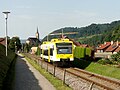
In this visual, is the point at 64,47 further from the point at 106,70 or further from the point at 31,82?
the point at 31,82

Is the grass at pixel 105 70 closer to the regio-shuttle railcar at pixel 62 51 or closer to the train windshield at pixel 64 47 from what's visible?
the regio-shuttle railcar at pixel 62 51

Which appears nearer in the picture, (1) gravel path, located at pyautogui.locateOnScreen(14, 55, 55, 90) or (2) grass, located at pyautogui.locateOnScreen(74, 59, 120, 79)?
(1) gravel path, located at pyautogui.locateOnScreen(14, 55, 55, 90)

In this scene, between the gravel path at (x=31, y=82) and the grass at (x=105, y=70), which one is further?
the grass at (x=105, y=70)

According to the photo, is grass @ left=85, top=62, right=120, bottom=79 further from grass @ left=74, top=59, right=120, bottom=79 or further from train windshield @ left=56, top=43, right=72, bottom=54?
train windshield @ left=56, top=43, right=72, bottom=54

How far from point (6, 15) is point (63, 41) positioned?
7.02 m

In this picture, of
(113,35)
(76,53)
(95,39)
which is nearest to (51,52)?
(76,53)

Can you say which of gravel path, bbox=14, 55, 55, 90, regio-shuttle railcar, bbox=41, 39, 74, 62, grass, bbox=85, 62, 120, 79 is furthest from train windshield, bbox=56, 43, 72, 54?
gravel path, bbox=14, 55, 55, 90

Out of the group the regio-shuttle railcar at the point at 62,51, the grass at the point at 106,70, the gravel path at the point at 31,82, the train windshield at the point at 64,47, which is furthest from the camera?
the train windshield at the point at 64,47

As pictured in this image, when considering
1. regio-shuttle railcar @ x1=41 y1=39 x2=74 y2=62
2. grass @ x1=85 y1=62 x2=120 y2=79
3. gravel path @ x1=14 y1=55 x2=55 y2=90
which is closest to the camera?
gravel path @ x1=14 y1=55 x2=55 y2=90

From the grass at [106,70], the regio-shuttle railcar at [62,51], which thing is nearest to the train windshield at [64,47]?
the regio-shuttle railcar at [62,51]

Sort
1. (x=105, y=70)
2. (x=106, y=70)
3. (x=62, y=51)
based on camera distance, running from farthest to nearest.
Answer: (x=62, y=51), (x=105, y=70), (x=106, y=70)

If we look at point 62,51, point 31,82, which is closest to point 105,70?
point 62,51

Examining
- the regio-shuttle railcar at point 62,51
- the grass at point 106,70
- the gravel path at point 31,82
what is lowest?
the gravel path at point 31,82

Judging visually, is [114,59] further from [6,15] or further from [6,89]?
[6,89]
